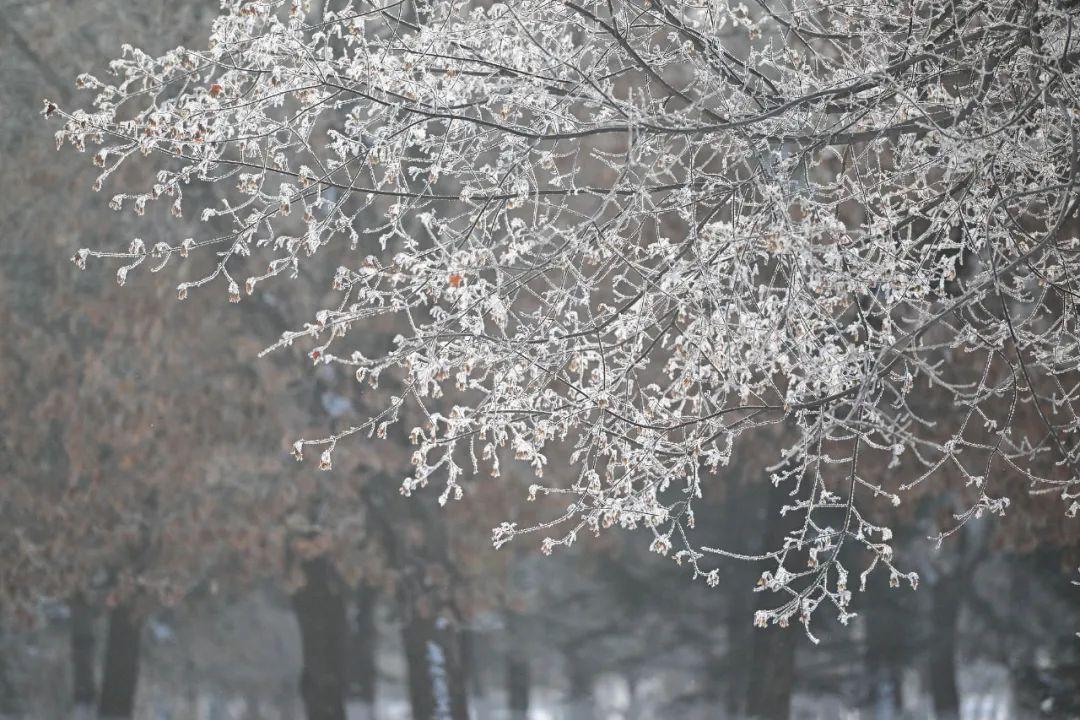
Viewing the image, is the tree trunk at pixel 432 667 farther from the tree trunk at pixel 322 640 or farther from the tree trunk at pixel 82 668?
the tree trunk at pixel 82 668

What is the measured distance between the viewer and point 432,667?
12.7 meters

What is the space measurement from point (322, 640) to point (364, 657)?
2051 millimetres

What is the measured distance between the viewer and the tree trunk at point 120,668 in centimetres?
1555

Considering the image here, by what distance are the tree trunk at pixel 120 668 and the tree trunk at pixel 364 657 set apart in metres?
2.55

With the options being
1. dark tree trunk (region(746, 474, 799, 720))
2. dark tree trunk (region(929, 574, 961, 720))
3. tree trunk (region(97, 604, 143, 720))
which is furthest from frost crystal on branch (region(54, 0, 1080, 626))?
tree trunk (region(97, 604, 143, 720))

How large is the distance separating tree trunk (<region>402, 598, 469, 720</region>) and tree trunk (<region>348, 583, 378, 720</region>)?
120 inches

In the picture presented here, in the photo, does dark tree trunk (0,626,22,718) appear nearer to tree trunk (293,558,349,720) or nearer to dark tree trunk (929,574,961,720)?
tree trunk (293,558,349,720)

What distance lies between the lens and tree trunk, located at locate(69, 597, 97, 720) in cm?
1595

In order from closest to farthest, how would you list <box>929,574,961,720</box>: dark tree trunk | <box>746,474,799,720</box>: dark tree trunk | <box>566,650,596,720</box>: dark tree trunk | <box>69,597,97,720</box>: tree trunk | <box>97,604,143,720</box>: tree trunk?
<box>746,474,799,720</box>: dark tree trunk, <box>929,574,961,720</box>: dark tree trunk, <box>97,604,143,720</box>: tree trunk, <box>69,597,97,720</box>: tree trunk, <box>566,650,596,720</box>: dark tree trunk

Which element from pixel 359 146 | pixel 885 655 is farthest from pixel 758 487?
pixel 359 146

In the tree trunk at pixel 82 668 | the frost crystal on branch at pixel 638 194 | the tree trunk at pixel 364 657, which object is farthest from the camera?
the tree trunk at pixel 82 668

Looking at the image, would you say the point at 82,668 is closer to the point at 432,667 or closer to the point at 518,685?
the point at 518,685

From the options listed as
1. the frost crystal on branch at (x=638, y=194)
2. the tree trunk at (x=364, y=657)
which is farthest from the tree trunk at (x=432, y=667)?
the frost crystal on branch at (x=638, y=194)

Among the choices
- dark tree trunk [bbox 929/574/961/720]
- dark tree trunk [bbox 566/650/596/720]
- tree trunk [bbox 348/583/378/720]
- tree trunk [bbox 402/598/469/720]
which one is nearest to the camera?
tree trunk [bbox 402/598/469/720]
